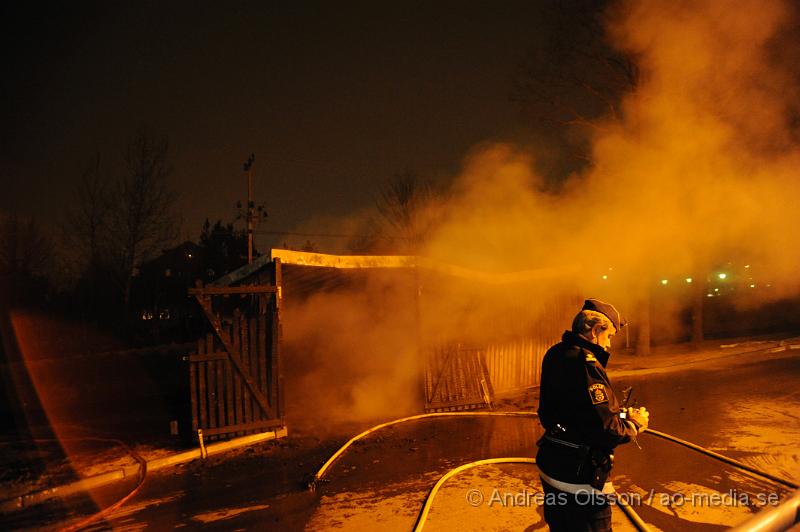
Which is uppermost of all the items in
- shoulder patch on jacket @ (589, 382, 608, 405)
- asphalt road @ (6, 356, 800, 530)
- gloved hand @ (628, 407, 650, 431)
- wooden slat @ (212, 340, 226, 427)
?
shoulder patch on jacket @ (589, 382, 608, 405)

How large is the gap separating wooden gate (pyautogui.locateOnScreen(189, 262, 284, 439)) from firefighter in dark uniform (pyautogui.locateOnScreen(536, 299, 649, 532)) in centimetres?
553

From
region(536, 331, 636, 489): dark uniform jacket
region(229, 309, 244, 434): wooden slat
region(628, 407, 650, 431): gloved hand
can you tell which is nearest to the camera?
region(536, 331, 636, 489): dark uniform jacket

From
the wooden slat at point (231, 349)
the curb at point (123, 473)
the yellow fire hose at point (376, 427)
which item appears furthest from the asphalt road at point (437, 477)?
the wooden slat at point (231, 349)

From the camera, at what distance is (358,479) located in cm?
586

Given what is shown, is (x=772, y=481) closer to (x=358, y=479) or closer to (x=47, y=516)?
(x=358, y=479)

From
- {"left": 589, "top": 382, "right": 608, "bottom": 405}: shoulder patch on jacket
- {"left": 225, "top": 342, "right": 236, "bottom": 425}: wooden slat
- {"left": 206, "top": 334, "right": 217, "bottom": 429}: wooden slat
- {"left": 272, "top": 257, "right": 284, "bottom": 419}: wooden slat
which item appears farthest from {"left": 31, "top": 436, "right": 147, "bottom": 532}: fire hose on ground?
{"left": 589, "top": 382, "right": 608, "bottom": 405}: shoulder patch on jacket

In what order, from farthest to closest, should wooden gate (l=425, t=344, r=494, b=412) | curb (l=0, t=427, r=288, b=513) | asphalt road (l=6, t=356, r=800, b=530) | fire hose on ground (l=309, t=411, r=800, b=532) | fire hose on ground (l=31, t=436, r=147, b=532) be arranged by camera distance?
1. wooden gate (l=425, t=344, r=494, b=412)
2. curb (l=0, t=427, r=288, b=513)
3. fire hose on ground (l=31, t=436, r=147, b=532)
4. asphalt road (l=6, t=356, r=800, b=530)
5. fire hose on ground (l=309, t=411, r=800, b=532)

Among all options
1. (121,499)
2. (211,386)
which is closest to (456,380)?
(211,386)

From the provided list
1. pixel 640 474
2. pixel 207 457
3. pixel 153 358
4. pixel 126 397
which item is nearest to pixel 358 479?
pixel 207 457

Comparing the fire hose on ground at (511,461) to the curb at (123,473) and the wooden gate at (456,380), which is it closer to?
the wooden gate at (456,380)

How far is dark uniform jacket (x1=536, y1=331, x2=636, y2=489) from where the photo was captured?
8.98 ft

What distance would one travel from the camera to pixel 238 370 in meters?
7.61

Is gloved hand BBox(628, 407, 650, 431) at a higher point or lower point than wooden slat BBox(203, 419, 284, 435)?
higher

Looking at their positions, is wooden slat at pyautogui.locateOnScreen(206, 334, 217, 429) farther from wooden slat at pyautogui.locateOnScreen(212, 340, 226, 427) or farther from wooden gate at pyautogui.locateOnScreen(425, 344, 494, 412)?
wooden gate at pyautogui.locateOnScreen(425, 344, 494, 412)
